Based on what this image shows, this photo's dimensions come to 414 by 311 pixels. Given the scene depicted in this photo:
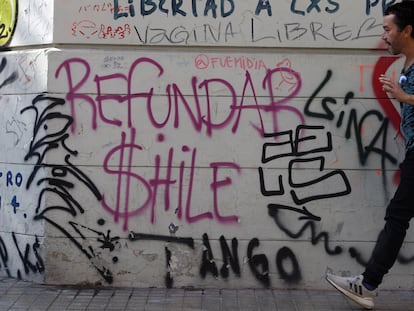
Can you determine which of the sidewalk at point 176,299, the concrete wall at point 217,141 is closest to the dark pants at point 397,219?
the sidewalk at point 176,299

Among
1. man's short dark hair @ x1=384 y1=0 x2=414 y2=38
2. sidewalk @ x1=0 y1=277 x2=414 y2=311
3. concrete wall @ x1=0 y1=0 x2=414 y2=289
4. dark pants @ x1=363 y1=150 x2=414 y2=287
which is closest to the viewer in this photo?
dark pants @ x1=363 y1=150 x2=414 y2=287

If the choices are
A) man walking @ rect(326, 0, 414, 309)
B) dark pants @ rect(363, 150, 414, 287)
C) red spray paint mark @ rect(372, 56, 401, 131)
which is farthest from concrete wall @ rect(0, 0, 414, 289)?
dark pants @ rect(363, 150, 414, 287)

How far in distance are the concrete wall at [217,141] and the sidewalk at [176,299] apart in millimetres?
117

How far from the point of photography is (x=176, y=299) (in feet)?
19.1

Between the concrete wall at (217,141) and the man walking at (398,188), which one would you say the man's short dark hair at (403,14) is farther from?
the concrete wall at (217,141)

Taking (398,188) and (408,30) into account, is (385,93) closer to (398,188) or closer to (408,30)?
(408,30)

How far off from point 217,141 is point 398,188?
144 centimetres

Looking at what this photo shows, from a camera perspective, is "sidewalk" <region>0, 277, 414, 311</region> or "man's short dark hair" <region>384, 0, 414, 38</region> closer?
"man's short dark hair" <region>384, 0, 414, 38</region>

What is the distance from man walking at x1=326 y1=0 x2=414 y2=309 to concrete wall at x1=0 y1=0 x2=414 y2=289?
0.48 m

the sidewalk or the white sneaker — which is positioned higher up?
the white sneaker

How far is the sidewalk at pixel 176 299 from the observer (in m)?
5.63

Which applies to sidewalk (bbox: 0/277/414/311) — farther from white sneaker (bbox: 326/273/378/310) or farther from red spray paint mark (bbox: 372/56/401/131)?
red spray paint mark (bbox: 372/56/401/131)

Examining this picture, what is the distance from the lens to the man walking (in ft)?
17.5

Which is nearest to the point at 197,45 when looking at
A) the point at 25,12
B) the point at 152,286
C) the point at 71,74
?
the point at 71,74
